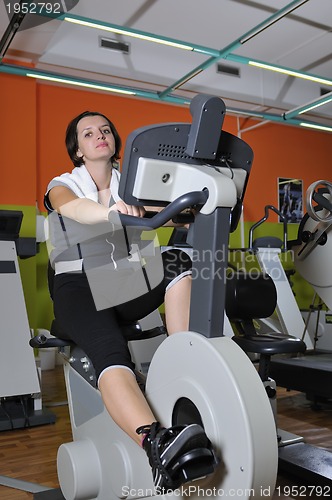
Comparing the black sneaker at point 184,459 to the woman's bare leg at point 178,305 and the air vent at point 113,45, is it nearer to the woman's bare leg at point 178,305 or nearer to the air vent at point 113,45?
the woman's bare leg at point 178,305

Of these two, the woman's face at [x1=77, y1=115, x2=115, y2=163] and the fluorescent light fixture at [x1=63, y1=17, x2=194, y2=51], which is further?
the fluorescent light fixture at [x1=63, y1=17, x2=194, y2=51]

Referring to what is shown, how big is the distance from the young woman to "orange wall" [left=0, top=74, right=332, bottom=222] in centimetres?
297

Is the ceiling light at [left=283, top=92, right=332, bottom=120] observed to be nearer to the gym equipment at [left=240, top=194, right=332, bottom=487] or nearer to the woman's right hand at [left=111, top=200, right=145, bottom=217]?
the gym equipment at [left=240, top=194, right=332, bottom=487]

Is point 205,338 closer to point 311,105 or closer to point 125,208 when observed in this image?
point 125,208

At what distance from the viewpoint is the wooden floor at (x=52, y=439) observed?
1999 mm

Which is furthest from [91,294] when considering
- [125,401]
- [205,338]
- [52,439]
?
[52,439]

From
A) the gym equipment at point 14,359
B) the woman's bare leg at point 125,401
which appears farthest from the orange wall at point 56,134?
the woman's bare leg at point 125,401

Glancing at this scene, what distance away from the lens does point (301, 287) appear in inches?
246

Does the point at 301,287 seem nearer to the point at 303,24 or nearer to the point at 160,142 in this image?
the point at 303,24

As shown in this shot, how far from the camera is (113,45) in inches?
189

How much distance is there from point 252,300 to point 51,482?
43.7 inches

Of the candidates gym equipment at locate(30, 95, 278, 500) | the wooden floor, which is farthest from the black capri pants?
the wooden floor

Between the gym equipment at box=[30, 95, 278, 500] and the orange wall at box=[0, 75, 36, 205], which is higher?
the orange wall at box=[0, 75, 36, 205]

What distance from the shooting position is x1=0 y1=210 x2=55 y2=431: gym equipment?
8.89ft
